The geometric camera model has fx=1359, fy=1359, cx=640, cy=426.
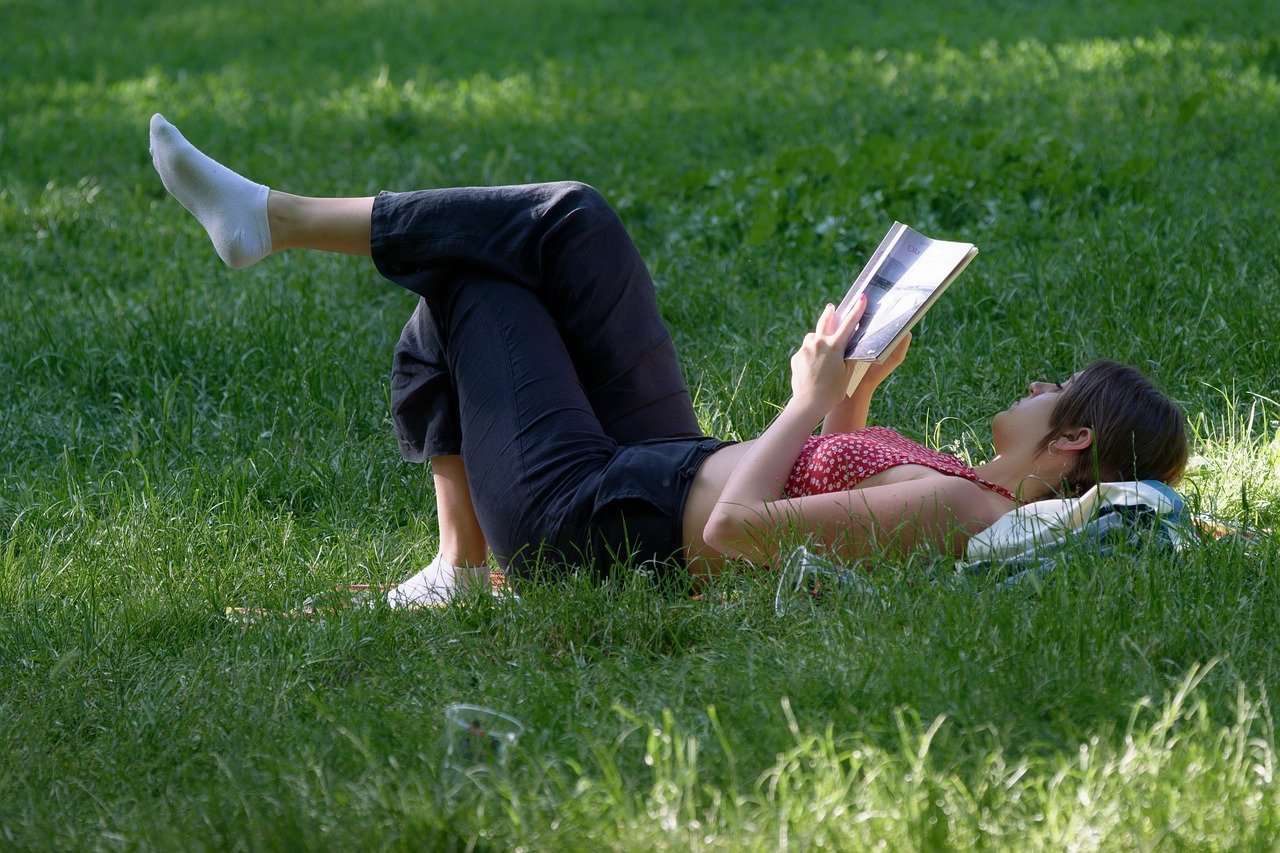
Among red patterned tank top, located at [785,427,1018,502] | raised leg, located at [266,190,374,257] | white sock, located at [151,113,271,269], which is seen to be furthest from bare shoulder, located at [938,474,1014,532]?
Result: white sock, located at [151,113,271,269]

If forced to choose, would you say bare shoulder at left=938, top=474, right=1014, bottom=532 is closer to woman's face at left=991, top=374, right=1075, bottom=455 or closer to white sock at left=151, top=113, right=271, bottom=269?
woman's face at left=991, top=374, right=1075, bottom=455

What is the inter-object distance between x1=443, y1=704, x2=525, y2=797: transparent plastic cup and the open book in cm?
123

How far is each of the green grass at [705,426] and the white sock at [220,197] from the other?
79 centimetres

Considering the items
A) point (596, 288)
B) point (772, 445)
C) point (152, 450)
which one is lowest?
point (152, 450)

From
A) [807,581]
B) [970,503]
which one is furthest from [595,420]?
[970,503]

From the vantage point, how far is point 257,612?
313 cm

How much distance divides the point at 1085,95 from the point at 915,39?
204cm

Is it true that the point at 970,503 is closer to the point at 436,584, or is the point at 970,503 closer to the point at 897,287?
the point at 897,287

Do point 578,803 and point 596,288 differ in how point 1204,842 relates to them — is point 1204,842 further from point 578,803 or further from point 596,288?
point 596,288

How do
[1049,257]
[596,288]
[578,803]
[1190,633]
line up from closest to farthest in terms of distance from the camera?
[578,803]
[1190,633]
[596,288]
[1049,257]

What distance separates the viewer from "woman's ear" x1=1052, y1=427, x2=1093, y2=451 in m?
3.11

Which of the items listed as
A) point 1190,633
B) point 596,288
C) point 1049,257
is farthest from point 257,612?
point 1049,257

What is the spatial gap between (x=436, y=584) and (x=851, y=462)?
1.06 m

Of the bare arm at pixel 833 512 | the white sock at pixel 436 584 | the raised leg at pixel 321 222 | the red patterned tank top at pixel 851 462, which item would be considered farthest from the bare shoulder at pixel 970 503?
the raised leg at pixel 321 222
